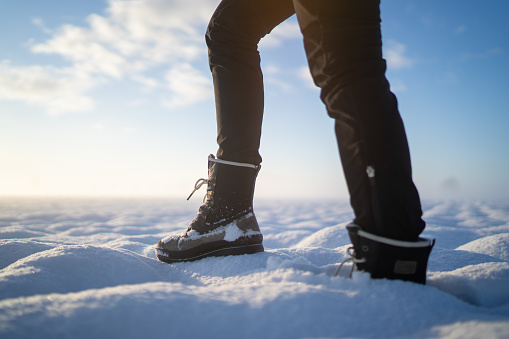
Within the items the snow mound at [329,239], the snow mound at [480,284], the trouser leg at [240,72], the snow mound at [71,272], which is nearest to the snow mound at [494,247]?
the snow mound at [329,239]

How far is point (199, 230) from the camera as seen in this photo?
1237 mm

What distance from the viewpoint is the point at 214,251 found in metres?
1.21

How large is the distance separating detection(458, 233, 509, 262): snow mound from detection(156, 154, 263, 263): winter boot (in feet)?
4.59

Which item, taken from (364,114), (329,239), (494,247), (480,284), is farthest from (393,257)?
(329,239)

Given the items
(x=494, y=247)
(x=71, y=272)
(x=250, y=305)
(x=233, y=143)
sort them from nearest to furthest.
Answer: (x=250, y=305) < (x=71, y=272) < (x=233, y=143) < (x=494, y=247)

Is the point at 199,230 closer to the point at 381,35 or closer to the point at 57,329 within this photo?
the point at 57,329

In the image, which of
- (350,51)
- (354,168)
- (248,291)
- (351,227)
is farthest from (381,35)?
(248,291)

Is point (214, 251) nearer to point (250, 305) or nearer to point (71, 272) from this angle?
point (71, 272)

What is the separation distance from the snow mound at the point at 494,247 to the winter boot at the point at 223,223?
55.1 inches

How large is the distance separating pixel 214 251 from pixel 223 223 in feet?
0.41

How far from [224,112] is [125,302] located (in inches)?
33.8

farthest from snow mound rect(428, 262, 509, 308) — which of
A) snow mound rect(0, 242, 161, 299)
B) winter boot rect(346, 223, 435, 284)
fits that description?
snow mound rect(0, 242, 161, 299)

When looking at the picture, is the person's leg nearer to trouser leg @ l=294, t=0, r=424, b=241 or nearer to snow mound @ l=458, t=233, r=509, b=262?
trouser leg @ l=294, t=0, r=424, b=241

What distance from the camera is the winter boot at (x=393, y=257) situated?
0.72 metres
